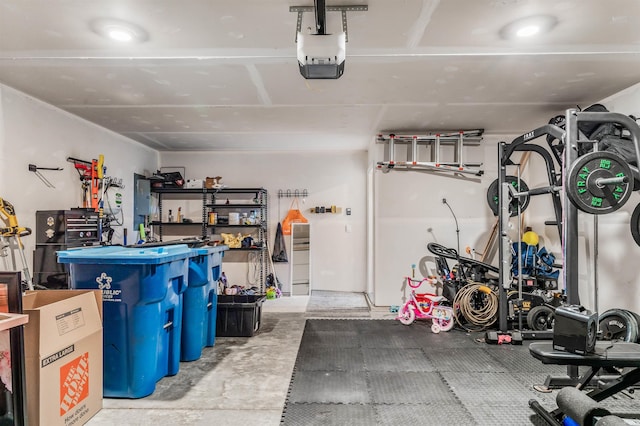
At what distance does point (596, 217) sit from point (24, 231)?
5.41 metres

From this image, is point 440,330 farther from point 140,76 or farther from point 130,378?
point 140,76

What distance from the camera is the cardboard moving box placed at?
6.34 feet

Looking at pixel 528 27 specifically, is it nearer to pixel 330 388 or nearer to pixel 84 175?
pixel 330 388

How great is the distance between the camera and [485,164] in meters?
5.26

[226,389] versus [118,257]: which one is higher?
[118,257]

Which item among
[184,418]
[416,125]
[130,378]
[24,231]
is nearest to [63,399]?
[130,378]

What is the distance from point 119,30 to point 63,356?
79.8 inches

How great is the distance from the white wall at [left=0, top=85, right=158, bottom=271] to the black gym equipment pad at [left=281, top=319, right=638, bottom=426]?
2.99 metres

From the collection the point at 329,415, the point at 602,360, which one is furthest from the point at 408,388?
the point at 602,360

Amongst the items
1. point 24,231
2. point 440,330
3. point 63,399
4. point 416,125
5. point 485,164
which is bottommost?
point 440,330

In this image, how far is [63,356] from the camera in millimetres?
2082

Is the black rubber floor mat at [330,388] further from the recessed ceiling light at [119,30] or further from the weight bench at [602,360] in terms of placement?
the recessed ceiling light at [119,30]

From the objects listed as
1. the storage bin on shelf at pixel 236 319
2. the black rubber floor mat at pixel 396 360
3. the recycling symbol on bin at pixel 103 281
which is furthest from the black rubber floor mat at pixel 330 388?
the recycling symbol on bin at pixel 103 281

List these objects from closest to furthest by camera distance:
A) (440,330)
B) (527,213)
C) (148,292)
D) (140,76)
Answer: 1. (148,292)
2. (140,76)
3. (440,330)
4. (527,213)
